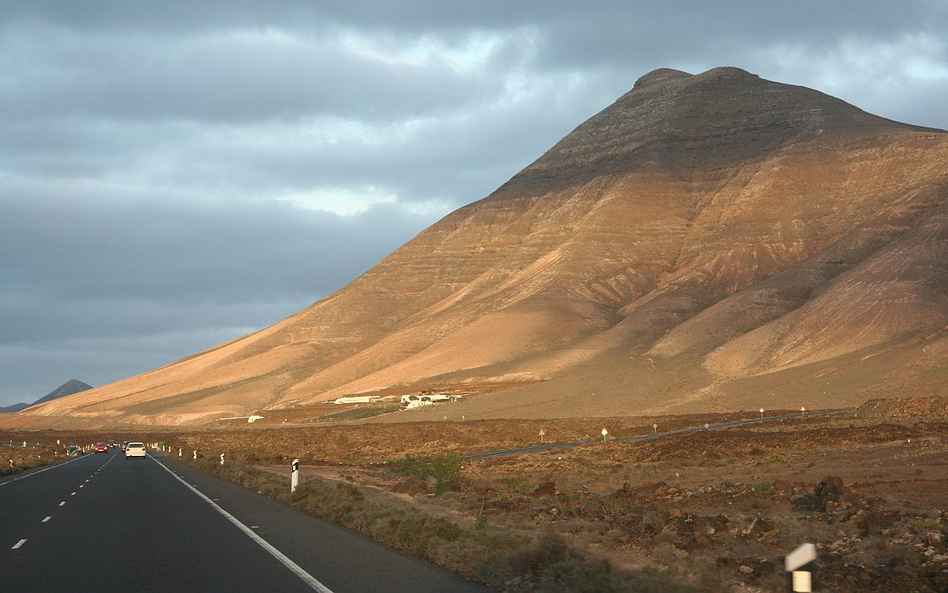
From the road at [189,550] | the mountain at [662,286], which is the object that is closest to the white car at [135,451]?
the road at [189,550]

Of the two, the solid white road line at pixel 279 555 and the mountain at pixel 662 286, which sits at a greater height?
the mountain at pixel 662 286

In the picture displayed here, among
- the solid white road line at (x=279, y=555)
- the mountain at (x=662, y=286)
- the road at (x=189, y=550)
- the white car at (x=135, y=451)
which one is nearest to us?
the solid white road line at (x=279, y=555)

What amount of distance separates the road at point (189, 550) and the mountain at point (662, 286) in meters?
66.8

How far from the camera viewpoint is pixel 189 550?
15.8 m

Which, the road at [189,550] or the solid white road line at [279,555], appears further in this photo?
the road at [189,550]

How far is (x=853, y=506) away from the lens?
62.2ft

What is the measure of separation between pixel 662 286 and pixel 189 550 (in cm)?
12336

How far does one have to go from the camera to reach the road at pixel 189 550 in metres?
12.5

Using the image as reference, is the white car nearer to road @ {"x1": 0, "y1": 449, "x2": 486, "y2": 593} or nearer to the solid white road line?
road @ {"x1": 0, "y1": 449, "x2": 486, "y2": 593}

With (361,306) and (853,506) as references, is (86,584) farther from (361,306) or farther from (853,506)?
(361,306)

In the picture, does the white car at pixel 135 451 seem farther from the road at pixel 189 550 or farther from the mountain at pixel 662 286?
the mountain at pixel 662 286

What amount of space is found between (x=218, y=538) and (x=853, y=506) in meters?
11.5

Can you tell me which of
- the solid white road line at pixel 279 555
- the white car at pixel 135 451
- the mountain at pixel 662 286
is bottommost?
the solid white road line at pixel 279 555

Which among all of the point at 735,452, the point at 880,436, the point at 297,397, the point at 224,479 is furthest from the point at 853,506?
the point at 297,397
